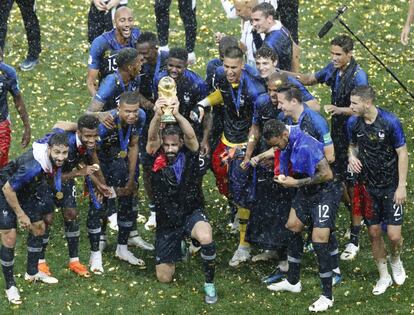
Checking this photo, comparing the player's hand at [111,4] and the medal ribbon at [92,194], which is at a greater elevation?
the player's hand at [111,4]

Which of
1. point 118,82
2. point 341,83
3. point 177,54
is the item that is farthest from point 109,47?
point 341,83

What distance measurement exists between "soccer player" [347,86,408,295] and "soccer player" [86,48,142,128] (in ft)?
8.28

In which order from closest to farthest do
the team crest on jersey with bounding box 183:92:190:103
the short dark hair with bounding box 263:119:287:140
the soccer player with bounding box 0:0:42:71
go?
the short dark hair with bounding box 263:119:287:140, the team crest on jersey with bounding box 183:92:190:103, the soccer player with bounding box 0:0:42:71

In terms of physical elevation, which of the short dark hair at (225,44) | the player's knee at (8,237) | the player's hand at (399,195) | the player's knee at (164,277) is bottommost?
the player's knee at (164,277)

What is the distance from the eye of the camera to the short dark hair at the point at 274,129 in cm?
1094

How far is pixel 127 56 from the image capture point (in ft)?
39.9

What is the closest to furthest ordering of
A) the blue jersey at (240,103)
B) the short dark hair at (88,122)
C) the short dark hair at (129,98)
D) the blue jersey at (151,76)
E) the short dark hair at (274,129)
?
the short dark hair at (274,129) → the short dark hair at (88,122) → the short dark hair at (129,98) → the blue jersey at (240,103) → the blue jersey at (151,76)

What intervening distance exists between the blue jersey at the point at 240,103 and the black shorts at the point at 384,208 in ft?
5.24

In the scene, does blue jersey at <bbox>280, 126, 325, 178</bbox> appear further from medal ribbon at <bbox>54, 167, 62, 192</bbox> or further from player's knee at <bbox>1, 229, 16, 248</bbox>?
player's knee at <bbox>1, 229, 16, 248</bbox>

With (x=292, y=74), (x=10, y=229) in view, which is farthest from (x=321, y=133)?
(x=10, y=229)

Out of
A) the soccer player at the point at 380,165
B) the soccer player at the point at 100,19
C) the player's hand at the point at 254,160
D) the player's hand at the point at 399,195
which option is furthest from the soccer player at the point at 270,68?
the soccer player at the point at 100,19

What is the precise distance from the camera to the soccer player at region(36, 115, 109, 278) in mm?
11445

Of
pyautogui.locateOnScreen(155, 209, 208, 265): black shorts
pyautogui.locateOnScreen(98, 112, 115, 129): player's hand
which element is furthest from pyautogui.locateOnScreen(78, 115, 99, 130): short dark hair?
pyautogui.locateOnScreen(155, 209, 208, 265): black shorts

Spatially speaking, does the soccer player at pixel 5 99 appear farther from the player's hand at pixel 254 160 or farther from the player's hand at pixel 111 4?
the player's hand at pixel 111 4
